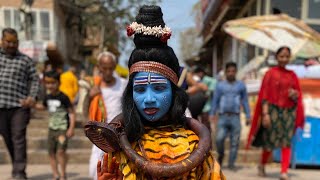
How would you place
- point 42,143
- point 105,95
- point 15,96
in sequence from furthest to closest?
1. point 42,143
2. point 15,96
3. point 105,95

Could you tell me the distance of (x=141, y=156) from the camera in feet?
6.94

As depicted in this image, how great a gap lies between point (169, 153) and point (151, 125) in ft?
0.69

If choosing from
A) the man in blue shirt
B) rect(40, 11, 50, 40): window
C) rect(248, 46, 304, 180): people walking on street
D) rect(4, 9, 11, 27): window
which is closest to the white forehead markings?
rect(248, 46, 304, 180): people walking on street

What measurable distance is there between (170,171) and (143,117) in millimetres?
376

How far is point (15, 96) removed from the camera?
5207mm

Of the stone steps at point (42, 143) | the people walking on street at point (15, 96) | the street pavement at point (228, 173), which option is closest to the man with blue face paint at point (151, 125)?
the people walking on street at point (15, 96)

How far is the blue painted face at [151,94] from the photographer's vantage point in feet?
7.23

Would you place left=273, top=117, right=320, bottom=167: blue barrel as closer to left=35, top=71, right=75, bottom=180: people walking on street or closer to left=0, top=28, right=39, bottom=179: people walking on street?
left=35, top=71, right=75, bottom=180: people walking on street

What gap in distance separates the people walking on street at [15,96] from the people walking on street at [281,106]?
2.99 meters

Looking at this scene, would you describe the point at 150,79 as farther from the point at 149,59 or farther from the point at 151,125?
the point at 151,125

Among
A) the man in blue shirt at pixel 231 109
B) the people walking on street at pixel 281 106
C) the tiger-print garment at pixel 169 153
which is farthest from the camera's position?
the man in blue shirt at pixel 231 109

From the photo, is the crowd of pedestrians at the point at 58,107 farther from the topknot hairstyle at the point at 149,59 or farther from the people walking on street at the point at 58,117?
the topknot hairstyle at the point at 149,59

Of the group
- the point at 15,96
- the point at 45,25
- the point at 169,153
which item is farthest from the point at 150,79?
the point at 45,25

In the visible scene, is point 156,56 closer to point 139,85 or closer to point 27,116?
point 139,85
